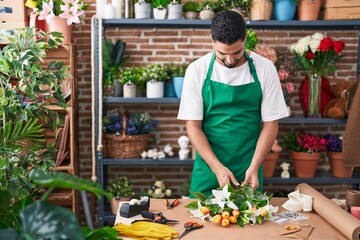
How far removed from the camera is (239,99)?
287cm

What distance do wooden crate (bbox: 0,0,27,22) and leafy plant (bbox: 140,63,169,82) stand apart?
3.43ft

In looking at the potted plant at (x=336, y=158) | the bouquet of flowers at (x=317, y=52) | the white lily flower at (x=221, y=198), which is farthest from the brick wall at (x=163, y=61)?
the white lily flower at (x=221, y=198)

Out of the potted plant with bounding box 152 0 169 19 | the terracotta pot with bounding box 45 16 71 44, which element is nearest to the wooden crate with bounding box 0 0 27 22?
the terracotta pot with bounding box 45 16 71 44

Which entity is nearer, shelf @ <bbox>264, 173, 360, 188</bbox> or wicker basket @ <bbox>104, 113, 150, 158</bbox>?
wicker basket @ <bbox>104, 113, 150, 158</bbox>

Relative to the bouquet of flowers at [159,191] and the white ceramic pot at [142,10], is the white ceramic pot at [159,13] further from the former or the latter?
the bouquet of flowers at [159,191]

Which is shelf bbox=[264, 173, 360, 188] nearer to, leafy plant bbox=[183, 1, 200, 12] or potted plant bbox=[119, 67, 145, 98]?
potted plant bbox=[119, 67, 145, 98]

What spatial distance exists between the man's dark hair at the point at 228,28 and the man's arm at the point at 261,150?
57cm

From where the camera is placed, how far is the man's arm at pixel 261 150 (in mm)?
2621

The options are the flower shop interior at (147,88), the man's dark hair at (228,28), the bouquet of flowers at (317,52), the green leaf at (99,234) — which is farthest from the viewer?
the bouquet of flowers at (317,52)

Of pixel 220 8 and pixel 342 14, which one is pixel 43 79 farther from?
pixel 342 14

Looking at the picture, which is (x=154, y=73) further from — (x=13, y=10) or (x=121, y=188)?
(x=13, y=10)

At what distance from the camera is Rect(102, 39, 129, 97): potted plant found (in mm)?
4215

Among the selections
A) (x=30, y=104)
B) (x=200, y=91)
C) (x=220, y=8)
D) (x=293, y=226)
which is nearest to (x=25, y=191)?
(x=30, y=104)

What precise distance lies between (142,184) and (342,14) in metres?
2.28
